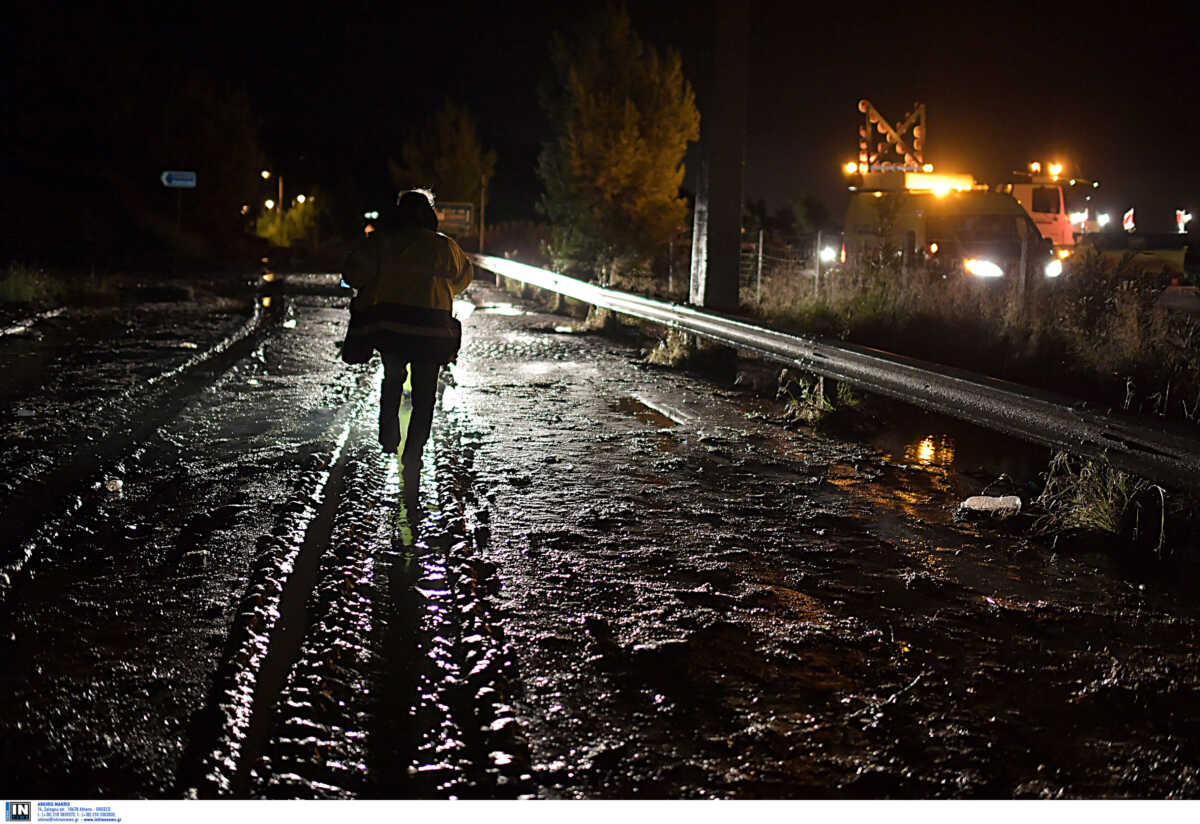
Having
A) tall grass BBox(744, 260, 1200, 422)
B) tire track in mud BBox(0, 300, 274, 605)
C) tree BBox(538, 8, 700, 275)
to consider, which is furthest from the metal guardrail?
tree BBox(538, 8, 700, 275)

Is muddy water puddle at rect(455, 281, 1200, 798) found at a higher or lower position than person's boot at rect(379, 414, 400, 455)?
lower

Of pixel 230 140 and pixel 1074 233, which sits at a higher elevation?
pixel 230 140

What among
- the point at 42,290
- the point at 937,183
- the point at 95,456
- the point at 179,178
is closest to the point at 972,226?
the point at 937,183

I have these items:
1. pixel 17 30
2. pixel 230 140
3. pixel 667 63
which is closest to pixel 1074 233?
pixel 667 63

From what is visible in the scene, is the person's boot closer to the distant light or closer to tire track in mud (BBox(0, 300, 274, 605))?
tire track in mud (BBox(0, 300, 274, 605))

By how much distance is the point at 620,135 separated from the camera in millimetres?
25078

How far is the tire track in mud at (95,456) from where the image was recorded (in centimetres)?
506

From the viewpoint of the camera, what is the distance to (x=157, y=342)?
558 inches

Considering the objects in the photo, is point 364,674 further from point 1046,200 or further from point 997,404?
point 1046,200

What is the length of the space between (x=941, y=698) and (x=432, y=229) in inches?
167

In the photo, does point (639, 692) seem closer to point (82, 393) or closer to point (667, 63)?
point (82, 393)

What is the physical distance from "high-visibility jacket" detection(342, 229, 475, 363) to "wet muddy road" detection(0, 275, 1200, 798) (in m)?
0.87

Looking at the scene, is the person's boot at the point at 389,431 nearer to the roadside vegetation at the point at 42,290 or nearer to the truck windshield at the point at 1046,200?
the roadside vegetation at the point at 42,290

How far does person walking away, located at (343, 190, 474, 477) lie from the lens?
625cm
